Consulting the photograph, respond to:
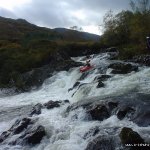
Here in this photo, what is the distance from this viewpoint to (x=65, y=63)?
51219 millimetres

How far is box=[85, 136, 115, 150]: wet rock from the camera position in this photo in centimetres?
1769

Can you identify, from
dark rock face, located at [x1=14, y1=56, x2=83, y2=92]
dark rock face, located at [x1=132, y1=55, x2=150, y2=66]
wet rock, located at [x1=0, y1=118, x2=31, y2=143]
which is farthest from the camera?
dark rock face, located at [x1=14, y1=56, x2=83, y2=92]

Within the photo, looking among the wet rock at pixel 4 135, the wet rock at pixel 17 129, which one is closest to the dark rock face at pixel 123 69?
the wet rock at pixel 17 129

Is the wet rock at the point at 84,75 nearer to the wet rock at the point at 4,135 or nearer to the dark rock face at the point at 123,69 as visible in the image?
the dark rock face at the point at 123,69

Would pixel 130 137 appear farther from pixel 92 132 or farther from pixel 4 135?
pixel 4 135

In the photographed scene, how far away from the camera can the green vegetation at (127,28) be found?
5290 centimetres

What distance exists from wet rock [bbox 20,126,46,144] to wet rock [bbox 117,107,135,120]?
487cm

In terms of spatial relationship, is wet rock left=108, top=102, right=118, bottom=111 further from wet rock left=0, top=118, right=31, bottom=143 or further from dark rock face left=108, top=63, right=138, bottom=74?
dark rock face left=108, top=63, right=138, bottom=74

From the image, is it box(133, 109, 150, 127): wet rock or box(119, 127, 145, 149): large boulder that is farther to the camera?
box(133, 109, 150, 127): wet rock

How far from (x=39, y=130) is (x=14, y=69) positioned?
104 ft

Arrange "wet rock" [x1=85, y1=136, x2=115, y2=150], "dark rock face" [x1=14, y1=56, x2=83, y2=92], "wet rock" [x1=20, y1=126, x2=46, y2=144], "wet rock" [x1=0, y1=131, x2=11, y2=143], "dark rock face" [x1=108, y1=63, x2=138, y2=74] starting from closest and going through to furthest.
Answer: "wet rock" [x1=85, y1=136, x2=115, y2=150]
"wet rock" [x1=20, y1=126, x2=46, y2=144]
"wet rock" [x1=0, y1=131, x2=11, y2=143]
"dark rock face" [x1=108, y1=63, x2=138, y2=74]
"dark rock face" [x1=14, y1=56, x2=83, y2=92]

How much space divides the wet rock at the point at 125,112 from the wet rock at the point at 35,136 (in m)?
4.87

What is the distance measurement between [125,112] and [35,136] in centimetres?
577

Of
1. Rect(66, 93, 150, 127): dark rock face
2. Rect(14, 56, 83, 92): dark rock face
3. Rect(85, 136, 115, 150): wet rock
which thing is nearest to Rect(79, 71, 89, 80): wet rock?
Rect(14, 56, 83, 92): dark rock face
